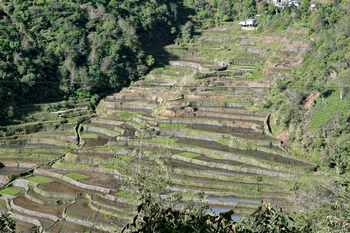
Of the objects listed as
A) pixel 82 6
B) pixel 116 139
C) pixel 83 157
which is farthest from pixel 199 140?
pixel 82 6

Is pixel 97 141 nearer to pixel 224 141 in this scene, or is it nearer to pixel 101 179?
pixel 101 179

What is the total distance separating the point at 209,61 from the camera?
55094mm

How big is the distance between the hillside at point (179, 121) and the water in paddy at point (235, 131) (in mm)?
191

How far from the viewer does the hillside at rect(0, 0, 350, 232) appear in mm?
23739

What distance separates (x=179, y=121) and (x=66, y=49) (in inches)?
785

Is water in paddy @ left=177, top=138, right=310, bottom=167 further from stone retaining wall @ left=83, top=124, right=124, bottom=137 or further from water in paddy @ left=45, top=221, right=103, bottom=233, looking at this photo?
water in paddy @ left=45, top=221, right=103, bottom=233

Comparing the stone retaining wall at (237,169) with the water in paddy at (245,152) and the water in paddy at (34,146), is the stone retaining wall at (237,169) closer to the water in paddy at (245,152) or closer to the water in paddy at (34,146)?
the water in paddy at (245,152)

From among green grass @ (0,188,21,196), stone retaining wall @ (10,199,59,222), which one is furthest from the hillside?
green grass @ (0,188,21,196)

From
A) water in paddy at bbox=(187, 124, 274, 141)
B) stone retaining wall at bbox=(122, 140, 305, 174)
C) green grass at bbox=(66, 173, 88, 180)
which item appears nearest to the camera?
stone retaining wall at bbox=(122, 140, 305, 174)

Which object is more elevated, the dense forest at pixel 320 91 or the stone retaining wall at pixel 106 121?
the dense forest at pixel 320 91

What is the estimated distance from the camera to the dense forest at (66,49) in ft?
140

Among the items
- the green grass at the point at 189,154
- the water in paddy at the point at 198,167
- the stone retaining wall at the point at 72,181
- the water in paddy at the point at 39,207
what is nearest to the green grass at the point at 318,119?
the water in paddy at the point at 198,167

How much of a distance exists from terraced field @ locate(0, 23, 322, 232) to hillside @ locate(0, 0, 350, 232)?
0.39 ft

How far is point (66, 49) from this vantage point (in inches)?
1924
